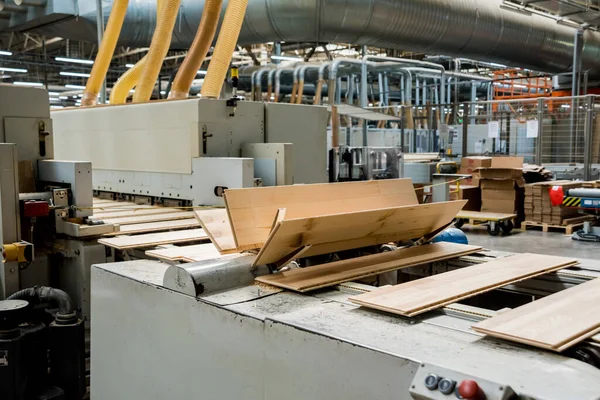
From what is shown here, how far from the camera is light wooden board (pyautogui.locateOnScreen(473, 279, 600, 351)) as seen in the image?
1.36 metres

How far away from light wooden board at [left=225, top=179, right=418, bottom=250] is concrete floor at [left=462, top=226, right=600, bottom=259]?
3631mm

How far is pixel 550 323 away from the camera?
1.47 metres

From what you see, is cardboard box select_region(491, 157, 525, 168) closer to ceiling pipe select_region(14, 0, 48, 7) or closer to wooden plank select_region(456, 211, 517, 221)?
wooden plank select_region(456, 211, 517, 221)

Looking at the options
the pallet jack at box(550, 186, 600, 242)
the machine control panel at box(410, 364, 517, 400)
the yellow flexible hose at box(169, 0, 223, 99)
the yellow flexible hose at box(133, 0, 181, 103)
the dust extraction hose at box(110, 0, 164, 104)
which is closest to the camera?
the machine control panel at box(410, 364, 517, 400)

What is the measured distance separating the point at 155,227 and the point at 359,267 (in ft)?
4.98

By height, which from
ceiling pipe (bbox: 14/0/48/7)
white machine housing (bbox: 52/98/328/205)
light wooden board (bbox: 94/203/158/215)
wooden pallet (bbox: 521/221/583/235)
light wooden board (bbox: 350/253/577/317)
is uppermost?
ceiling pipe (bbox: 14/0/48/7)

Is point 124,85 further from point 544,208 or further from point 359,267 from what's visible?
point 544,208

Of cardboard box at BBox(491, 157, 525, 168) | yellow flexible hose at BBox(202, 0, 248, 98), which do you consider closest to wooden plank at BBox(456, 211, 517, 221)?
cardboard box at BBox(491, 157, 525, 168)

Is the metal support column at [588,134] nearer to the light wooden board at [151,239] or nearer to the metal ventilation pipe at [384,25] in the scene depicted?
the metal ventilation pipe at [384,25]

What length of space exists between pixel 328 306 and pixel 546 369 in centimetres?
68

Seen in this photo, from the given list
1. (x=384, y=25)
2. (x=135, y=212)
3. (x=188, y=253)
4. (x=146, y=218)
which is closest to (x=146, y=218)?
(x=146, y=218)

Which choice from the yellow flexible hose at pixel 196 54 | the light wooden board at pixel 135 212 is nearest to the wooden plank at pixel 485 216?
the yellow flexible hose at pixel 196 54

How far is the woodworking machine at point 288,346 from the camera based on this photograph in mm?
1242

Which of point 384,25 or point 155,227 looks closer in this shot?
point 155,227
